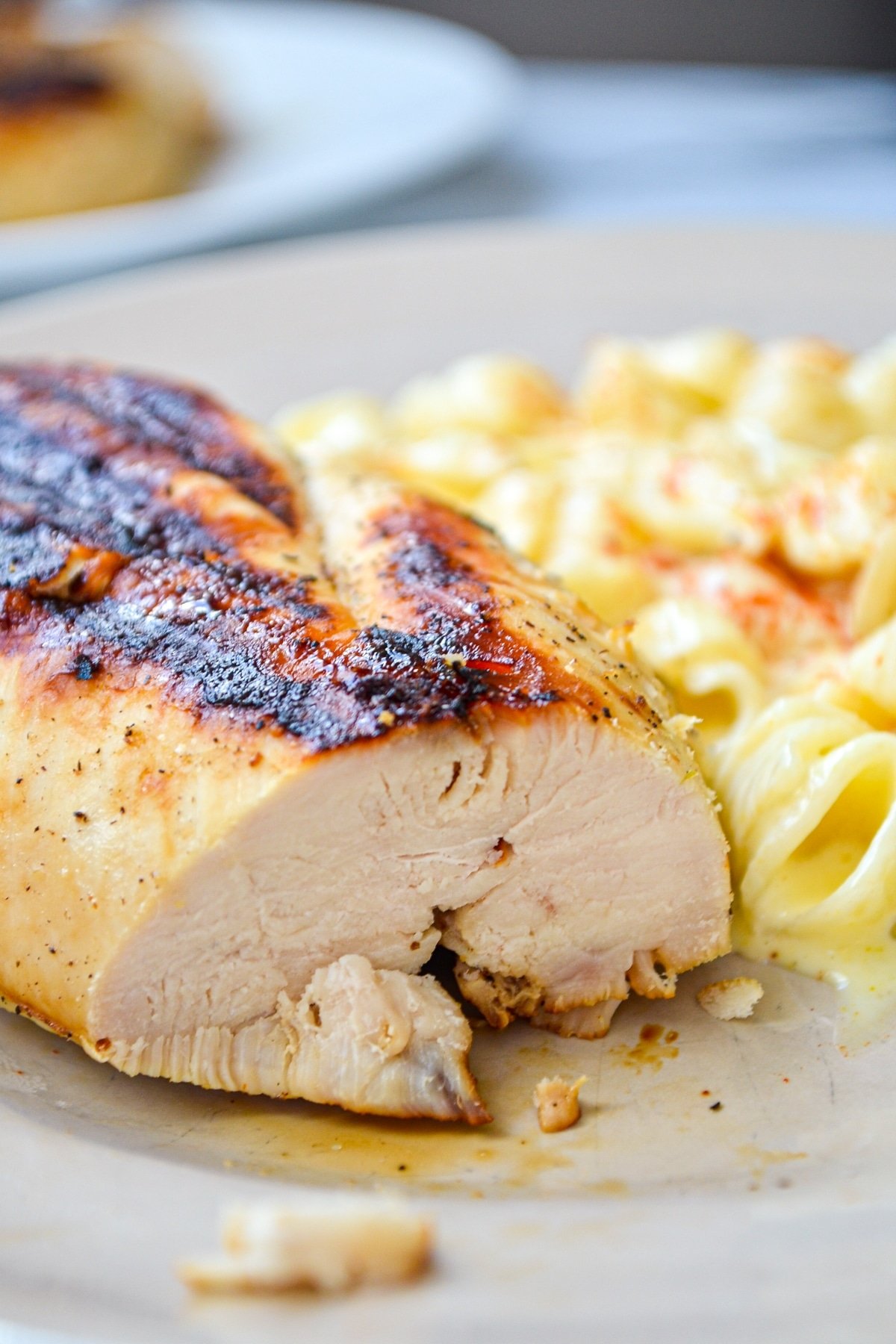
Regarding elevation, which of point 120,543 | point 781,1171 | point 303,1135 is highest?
point 120,543

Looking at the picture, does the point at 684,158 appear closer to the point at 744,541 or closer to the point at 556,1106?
the point at 744,541

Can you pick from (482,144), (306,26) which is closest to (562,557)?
(482,144)

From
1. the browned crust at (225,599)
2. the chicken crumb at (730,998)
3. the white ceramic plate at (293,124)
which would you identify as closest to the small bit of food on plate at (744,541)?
the chicken crumb at (730,998)

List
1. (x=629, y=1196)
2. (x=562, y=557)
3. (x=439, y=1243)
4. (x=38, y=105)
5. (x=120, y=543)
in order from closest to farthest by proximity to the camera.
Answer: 1. (x=439, y=1243)
2. (x=629, y=1196)
3. (x=120, y=543)
4. (x=562, y=557)
5. (x=38, y=105)

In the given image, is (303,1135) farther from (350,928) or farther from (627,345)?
(627,345)

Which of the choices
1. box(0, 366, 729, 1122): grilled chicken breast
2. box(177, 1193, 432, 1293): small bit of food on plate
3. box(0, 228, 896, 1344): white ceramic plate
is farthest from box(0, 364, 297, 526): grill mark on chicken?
Result: box(177, 1193, 432, 1293): small bit of food on plate

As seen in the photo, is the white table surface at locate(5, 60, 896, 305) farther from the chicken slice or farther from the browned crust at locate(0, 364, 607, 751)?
the chicken slice
